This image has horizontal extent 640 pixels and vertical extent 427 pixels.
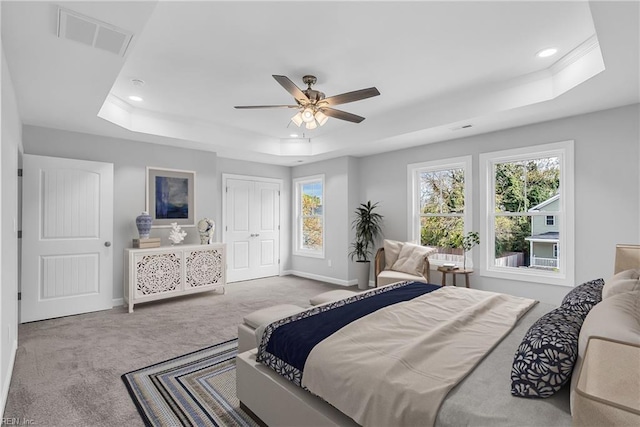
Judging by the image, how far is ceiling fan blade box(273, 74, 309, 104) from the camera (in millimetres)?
2562

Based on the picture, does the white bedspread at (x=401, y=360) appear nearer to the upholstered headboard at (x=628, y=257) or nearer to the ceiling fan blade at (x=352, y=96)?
the upholstered headboard at (x=628, y=257)

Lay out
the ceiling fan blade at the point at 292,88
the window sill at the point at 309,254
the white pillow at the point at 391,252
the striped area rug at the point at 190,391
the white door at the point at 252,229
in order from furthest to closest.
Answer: the window sill at the point at 309,254 → the white door at the point at 252,229 → the white pillow at the point at 391,252 → the ceiling fan blade at the point at 292,88 → the striped area rug at the point at 190,391

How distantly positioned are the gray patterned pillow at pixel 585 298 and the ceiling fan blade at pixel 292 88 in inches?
94.5

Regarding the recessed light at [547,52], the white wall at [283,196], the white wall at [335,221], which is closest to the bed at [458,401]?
the recessed light at [547,52]

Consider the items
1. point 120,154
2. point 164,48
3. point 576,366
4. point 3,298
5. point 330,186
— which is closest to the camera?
point 576,366

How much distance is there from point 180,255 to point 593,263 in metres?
5.27

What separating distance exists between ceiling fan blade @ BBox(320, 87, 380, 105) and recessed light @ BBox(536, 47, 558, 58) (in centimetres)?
149

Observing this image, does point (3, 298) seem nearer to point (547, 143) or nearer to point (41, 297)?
point (41, 297)

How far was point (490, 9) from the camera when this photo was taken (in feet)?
7.32

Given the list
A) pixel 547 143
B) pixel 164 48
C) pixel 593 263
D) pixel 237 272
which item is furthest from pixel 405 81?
pixel 237 272

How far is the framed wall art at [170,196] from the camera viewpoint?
4977 mm

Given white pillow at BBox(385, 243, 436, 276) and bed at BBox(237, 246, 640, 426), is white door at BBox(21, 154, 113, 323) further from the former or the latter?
white pillow at BBox(385, 243, 436, 276)

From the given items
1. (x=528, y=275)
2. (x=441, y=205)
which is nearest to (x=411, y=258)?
(x=441, y=205)

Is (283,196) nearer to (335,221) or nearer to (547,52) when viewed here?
(335,221)
